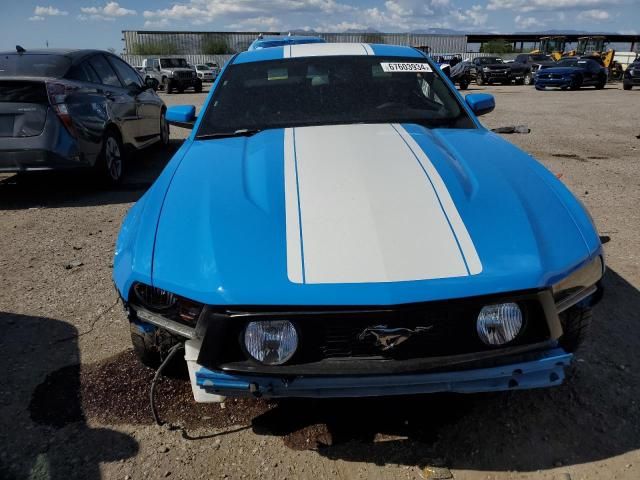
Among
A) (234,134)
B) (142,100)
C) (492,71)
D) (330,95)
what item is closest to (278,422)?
(234,134)

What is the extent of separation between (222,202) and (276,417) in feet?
3.22

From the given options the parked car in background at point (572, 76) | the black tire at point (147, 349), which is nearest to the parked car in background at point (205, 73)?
the parked car in background at point (572, 76)

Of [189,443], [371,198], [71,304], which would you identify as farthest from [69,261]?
[371,198]

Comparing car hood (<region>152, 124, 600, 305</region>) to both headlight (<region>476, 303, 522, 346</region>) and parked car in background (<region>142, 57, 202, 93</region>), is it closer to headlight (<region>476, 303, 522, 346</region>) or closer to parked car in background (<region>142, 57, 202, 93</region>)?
headlight (<region>476, 303, 522, 346</region>)

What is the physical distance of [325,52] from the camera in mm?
3668

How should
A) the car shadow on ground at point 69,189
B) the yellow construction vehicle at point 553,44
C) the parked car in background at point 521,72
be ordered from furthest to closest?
the yellow construction vehicle at point 553,44
the parked car in background at point 521,72
the car shadow on ground at point 69,189

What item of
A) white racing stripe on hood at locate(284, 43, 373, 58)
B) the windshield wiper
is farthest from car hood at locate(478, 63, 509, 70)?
the windshield wiper

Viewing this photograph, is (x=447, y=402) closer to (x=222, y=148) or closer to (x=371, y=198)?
(x=371, y=198)

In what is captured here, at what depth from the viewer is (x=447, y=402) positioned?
245 centimetres

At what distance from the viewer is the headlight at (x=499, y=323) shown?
1.83 meters

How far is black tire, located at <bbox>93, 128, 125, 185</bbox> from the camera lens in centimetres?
595

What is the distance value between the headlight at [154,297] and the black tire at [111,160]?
170 inches

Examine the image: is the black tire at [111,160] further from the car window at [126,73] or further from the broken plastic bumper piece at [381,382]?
the broken plastic bumper piece at [381,382]

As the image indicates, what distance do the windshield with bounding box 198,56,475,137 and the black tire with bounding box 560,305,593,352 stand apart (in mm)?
1499
